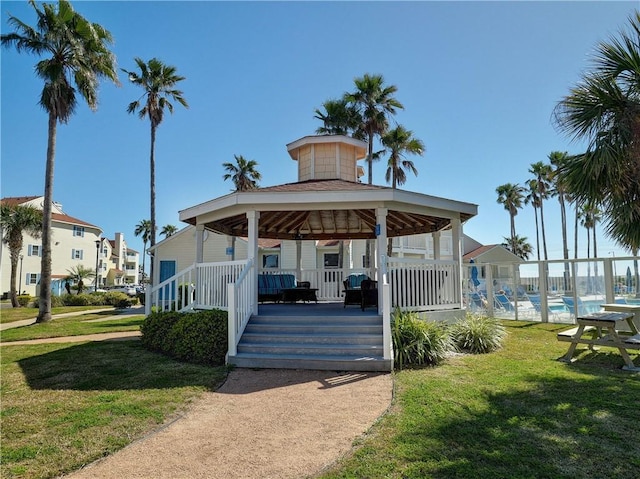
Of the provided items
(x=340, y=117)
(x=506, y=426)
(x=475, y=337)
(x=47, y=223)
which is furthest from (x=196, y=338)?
(x=340, y=117)

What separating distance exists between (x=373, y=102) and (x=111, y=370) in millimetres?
18313

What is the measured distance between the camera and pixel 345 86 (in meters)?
21.4

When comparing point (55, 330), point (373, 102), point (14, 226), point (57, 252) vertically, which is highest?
point (373, 102)

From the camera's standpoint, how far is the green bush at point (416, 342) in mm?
6598

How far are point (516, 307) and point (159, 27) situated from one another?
14281 mm

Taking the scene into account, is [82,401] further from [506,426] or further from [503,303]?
[503,303]

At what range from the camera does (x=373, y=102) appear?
20.6 m

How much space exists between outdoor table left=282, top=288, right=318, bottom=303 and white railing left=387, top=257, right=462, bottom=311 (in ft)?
10.5

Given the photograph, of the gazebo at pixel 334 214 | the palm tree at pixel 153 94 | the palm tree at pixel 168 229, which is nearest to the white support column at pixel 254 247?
the gazebo at pixel 334 214

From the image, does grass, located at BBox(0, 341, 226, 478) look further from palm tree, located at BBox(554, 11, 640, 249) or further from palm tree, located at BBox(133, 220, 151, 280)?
palm tree, located at BBox(133, 220, 151, 280)

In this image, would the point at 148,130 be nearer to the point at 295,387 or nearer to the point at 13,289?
the point at 13,289

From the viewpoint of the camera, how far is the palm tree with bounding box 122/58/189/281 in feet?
74.2

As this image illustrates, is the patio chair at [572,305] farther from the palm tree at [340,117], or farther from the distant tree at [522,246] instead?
the distant tree at [522,246]

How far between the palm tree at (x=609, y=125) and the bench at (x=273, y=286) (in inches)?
315
